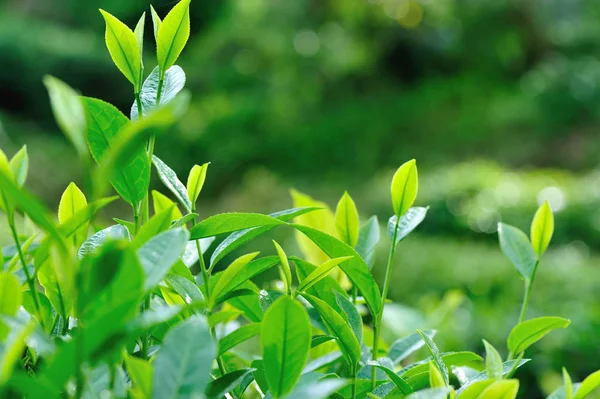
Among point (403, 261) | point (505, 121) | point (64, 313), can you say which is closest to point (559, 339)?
point (403, 261)

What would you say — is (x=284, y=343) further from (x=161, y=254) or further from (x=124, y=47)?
(x=124, y=47)

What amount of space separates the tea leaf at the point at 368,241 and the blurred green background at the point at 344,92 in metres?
4.90

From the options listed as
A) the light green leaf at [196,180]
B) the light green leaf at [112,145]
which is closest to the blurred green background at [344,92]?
the light green leaf at [196,180]

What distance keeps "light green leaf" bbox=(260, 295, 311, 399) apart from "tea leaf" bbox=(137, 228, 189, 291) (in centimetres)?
6

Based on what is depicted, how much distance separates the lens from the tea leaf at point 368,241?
55cm

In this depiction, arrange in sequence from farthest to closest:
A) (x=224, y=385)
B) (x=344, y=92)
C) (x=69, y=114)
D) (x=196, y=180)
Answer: (x=344, y=92) < (x=196, y=180) < (x=224, y=385) < (x=69, y=114)

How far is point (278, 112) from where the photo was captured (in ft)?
30.4

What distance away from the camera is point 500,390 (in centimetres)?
35

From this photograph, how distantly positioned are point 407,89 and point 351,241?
10.4 meters

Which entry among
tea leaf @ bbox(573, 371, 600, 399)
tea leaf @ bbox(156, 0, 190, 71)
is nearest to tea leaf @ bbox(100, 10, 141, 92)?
tea leaf @ bbox(156, 0, 190, 71)

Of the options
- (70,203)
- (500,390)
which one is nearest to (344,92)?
(70,203)

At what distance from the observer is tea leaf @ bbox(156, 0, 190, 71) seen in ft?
1.31

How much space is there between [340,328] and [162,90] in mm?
188

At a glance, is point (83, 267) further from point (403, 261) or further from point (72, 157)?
point (72, 157)
